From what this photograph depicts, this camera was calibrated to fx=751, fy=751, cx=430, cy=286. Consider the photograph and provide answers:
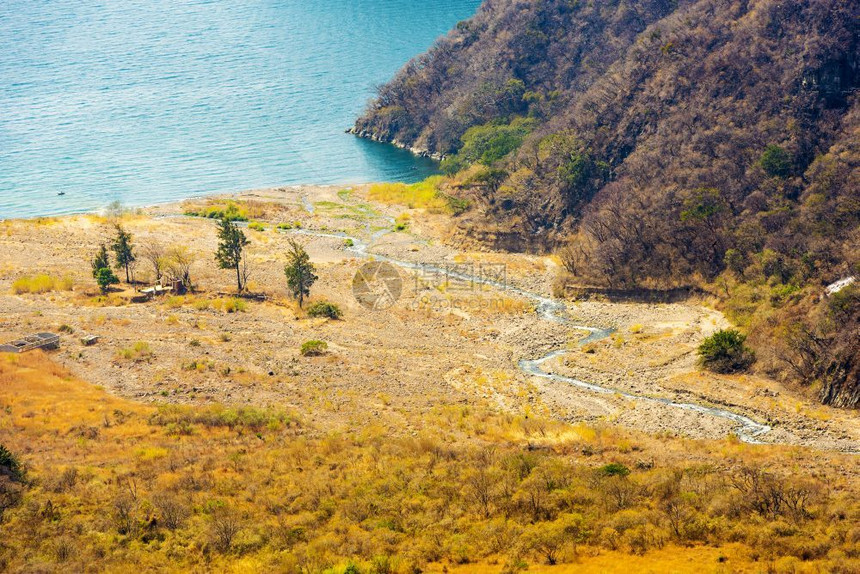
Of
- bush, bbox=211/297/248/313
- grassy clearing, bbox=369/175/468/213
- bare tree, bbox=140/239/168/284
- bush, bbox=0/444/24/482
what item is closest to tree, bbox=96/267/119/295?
bare tree, bbox=140/239/168/284

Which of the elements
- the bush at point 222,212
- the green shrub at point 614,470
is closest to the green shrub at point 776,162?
the green shrub at point 614,470

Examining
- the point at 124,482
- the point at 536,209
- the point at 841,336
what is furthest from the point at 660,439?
the point at 536,209

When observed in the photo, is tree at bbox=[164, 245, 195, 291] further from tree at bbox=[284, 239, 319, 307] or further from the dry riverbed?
tree at bbox=[284, 239, 319, 307]

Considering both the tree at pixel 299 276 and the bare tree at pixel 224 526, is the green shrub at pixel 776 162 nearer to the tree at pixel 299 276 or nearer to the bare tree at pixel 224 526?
the tree at pixel 299 276

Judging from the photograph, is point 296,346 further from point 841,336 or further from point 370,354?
point 841,336

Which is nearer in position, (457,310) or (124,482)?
(124,482)

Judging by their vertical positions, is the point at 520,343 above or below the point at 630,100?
below
